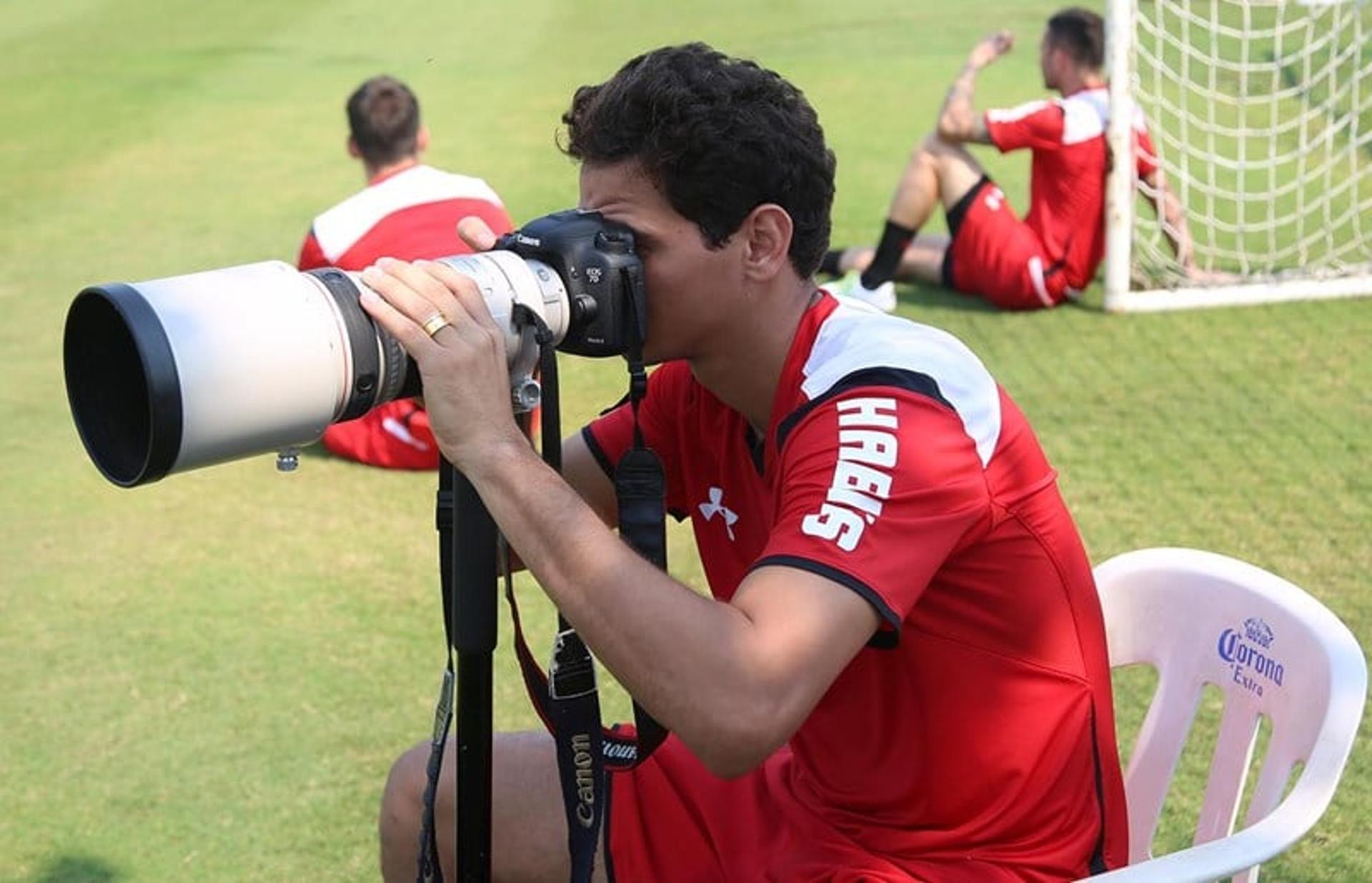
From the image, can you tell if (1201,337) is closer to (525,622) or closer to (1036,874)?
(525,622)

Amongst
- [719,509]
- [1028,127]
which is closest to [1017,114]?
[1028,127]

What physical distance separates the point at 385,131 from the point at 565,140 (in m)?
3.50

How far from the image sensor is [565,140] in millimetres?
2463


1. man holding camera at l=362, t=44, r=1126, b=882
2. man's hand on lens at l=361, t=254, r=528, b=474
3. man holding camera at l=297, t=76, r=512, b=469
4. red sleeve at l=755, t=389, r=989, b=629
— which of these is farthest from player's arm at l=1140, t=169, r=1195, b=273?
man's hand on lens at l=361, t=254, r=528, b=474

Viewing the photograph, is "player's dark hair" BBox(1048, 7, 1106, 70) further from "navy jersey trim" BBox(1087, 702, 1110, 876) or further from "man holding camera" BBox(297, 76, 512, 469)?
"navy jersey trim" BBox(1087, 702, 1110, 876)

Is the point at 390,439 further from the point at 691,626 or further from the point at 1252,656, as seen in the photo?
the point at 691,626

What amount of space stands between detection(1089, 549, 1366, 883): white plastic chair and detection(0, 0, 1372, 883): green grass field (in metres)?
0.76

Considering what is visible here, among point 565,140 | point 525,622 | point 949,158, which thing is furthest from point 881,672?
point 949,158

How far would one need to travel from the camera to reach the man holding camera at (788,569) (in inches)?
76.6

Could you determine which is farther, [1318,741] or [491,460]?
[1318,741]

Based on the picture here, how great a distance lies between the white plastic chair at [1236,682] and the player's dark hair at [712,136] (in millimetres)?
824

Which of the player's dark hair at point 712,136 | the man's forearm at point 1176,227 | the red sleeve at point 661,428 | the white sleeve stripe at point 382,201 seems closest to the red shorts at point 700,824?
the red sleeve at point 661,428

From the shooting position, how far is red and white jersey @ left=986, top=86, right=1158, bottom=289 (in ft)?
22.9

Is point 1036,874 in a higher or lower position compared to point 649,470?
lower
